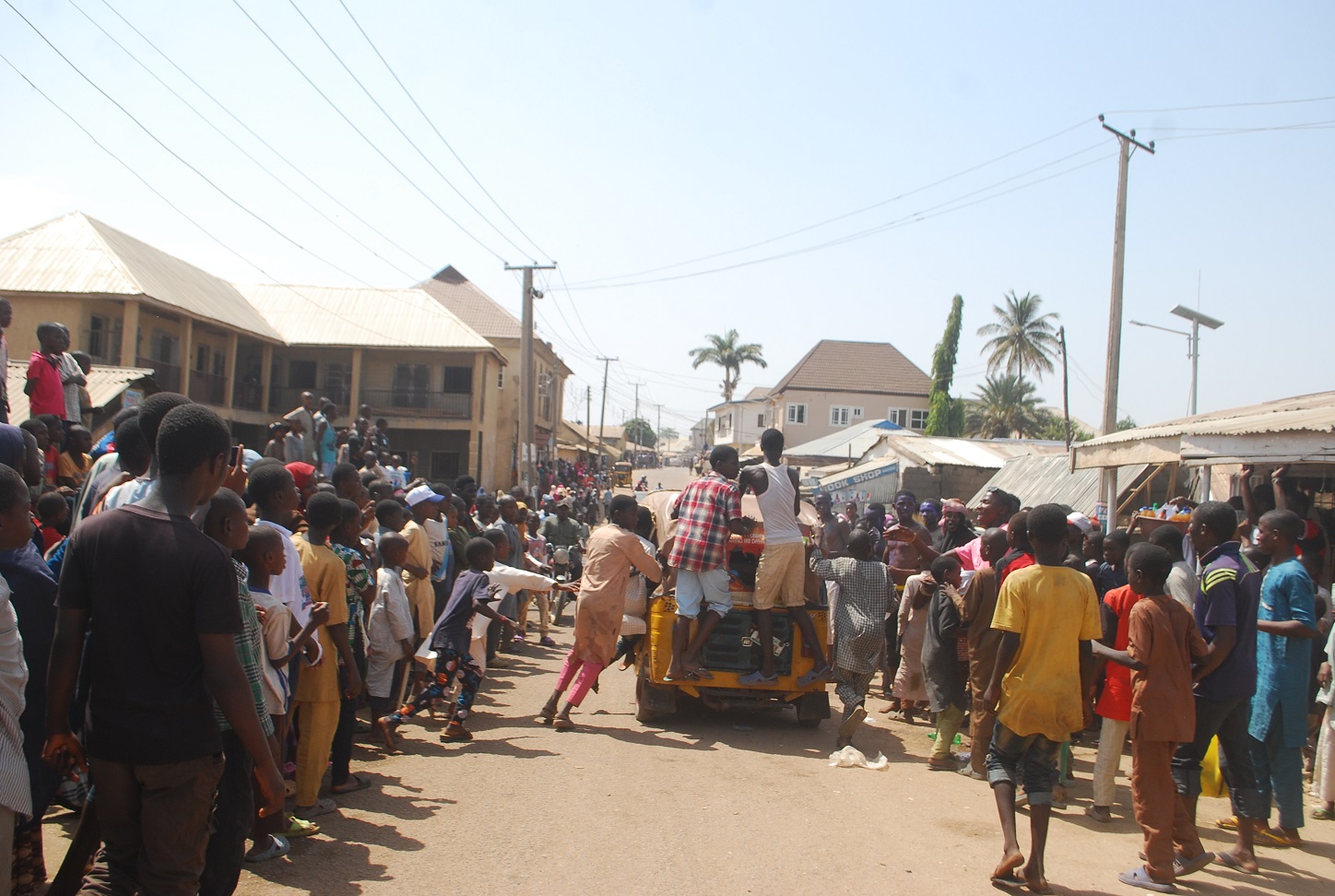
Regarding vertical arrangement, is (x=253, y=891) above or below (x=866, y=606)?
below

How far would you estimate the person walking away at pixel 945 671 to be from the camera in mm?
7691

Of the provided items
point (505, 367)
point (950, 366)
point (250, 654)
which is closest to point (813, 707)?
point (250, 654)

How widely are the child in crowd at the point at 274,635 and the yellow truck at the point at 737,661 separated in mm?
3853

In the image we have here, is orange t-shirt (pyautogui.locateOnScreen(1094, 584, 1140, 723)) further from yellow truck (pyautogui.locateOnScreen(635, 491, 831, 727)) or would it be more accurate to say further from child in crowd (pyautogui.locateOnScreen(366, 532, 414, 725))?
child in crowd (pyautogui.locateOnScreen(366, 532, 414, 725))

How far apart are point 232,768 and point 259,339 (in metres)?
31.1

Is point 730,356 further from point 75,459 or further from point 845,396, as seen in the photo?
point 75,459

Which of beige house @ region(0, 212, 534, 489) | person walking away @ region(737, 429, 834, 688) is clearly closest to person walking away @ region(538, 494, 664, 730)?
person walking away @ region(737, 429, 834, 688)

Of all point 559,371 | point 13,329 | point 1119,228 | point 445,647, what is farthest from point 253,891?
point 559,371

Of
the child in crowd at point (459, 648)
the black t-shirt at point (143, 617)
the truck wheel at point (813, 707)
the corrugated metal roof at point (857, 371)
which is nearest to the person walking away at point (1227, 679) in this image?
the truck wheel at point (813, 707)

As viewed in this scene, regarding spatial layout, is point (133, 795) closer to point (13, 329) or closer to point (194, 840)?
point (194, 840)

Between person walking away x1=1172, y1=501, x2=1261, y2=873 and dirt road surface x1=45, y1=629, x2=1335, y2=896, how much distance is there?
0.38 metres

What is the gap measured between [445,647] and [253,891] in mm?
3241

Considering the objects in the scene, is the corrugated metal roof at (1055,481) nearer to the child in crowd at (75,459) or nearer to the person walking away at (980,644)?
the person walking away at (980,644)

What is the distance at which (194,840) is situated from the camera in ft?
10.9
